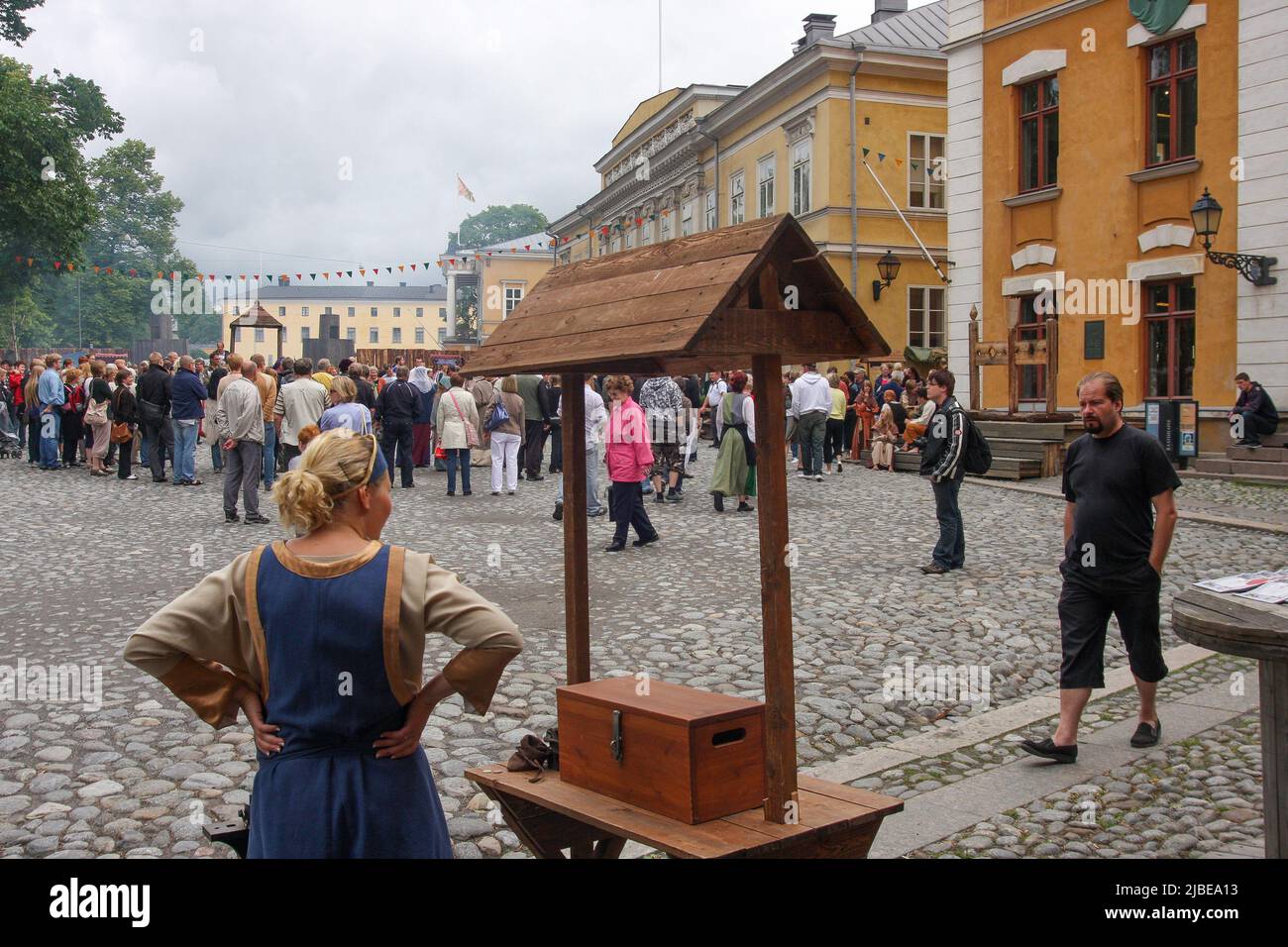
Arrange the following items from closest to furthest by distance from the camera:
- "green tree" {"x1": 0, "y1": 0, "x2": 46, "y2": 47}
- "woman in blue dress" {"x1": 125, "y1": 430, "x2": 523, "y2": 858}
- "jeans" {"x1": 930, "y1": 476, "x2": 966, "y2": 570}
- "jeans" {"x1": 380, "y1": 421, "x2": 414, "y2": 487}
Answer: "woman in blue dress" {"x1": 125, "y1": 430, "x2": 523, "y2": 858} < "jeans" {"x1": 930, "y1": 476, "x2": 966, "y2": 570} < "jeans" {"x1": 380, "y1": 421, "x2": 414, "y2": 487} < "green tree" {"x1": 0, "y1": 0, "x2": 46, "y2": 47}

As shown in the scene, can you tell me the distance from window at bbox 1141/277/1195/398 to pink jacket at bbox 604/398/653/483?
1291 centimetres

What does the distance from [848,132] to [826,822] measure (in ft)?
109

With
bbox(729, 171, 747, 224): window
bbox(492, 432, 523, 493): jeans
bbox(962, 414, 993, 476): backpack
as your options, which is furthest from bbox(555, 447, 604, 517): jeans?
bbox(729, 171, 747, 224): window

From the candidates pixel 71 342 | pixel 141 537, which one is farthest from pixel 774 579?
pixel 71 342

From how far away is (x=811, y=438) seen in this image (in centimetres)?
2009

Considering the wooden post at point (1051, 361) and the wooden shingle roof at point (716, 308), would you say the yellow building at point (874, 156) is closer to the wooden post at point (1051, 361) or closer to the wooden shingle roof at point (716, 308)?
the wooden post at point (1051, 361)

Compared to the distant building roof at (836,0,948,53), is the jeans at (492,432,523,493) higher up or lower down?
lower down

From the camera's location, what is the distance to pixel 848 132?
34344 millimetres

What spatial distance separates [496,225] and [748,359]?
138 m

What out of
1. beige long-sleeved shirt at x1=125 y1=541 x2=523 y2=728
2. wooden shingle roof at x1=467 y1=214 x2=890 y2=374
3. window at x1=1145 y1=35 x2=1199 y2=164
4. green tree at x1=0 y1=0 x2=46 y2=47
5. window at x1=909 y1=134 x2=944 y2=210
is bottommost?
beige long-sleeved shirt at x1=125 y1=541 x2=523 y2=728

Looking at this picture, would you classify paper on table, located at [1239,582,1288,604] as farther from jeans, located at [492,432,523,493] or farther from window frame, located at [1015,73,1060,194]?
window frame, located at [1015,73,1060,194]

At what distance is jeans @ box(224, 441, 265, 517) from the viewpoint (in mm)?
14250

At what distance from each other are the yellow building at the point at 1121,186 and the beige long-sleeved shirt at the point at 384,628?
1970 cm

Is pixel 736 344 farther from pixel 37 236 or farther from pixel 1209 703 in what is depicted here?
pixel 37 236
